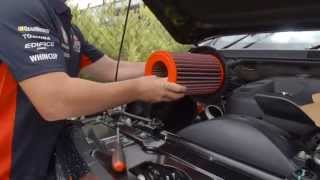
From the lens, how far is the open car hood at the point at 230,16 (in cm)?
140

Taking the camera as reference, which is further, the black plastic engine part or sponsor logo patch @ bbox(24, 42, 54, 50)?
sponsor logo patch @ bbox(24, 42, 54, 50)

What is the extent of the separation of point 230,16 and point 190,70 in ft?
1.38

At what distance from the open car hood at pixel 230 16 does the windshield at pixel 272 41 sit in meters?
0.04

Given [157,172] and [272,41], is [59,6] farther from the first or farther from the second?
[272,41]

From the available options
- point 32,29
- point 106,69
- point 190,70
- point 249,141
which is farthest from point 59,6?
point 249,141

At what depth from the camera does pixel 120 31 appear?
112 inches

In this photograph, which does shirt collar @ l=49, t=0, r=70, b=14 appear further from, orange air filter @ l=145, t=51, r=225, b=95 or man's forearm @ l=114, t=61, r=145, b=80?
man's forearm @ l=114, t=61, r=145, b=80

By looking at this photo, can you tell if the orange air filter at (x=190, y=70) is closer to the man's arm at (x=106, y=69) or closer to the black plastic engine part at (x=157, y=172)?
the black plastic engine part at (x=157, y=172)

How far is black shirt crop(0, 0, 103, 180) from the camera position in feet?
3.70

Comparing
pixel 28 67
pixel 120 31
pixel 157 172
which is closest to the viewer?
pixel 157 172

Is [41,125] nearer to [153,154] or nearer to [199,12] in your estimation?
[153,154]

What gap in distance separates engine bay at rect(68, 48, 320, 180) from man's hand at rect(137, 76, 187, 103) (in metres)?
0.12

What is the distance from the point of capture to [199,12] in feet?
5.37

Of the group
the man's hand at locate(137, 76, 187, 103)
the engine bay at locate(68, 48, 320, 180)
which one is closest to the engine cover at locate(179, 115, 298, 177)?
the engine bay at locate(68, 48, 320, 180)
